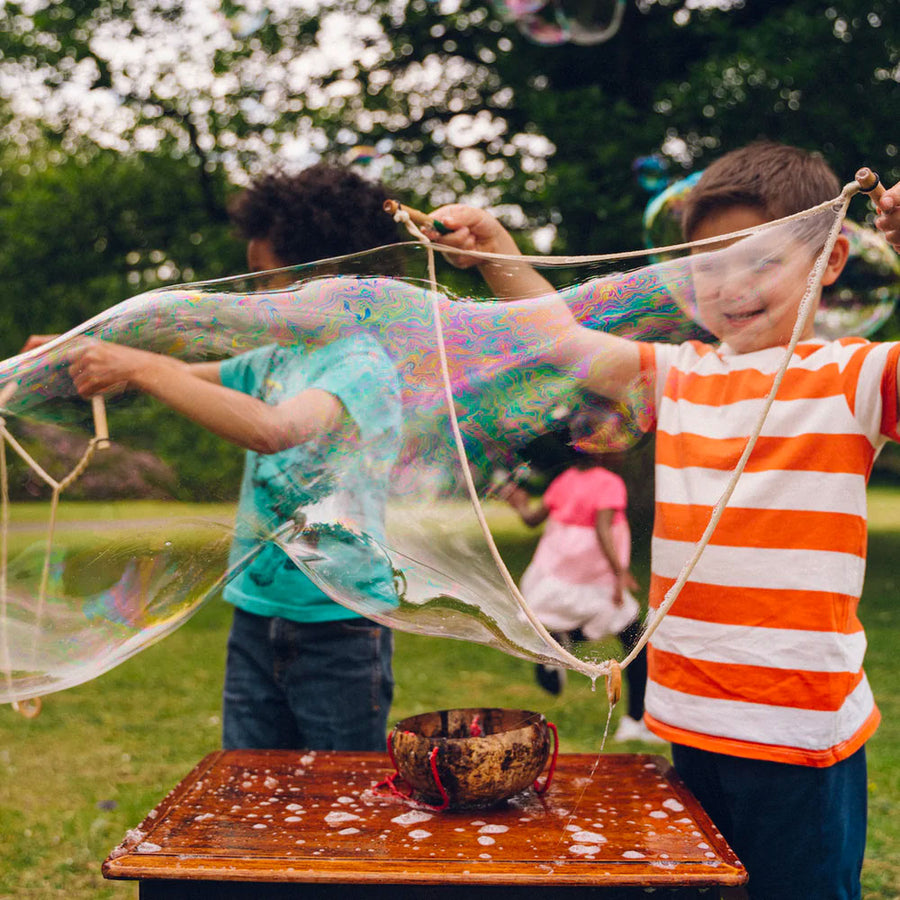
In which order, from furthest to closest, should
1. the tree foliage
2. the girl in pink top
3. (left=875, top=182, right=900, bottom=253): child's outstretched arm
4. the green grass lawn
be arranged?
1. the tree foliage
2. the green grass lawn
3. the girl in pink top
4. (left=875, top=182, right=900, bottom=253): child's outstretched arm

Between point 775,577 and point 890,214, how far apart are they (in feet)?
1.93

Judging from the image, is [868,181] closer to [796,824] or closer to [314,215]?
[796,824]

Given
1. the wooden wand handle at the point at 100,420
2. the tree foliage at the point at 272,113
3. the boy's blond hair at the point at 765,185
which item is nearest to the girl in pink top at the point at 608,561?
the boy's blond hair at the point at 765,185

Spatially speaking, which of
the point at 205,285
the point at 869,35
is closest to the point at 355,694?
the point at 205,285

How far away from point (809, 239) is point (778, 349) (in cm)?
29

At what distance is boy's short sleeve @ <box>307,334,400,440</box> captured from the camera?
5.49ft

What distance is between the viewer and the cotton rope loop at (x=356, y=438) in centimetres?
→ 161

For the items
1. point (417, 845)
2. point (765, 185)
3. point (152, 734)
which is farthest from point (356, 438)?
point (152, 734)

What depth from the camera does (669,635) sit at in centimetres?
168

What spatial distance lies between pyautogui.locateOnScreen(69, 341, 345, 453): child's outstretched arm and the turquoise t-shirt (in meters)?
0.05

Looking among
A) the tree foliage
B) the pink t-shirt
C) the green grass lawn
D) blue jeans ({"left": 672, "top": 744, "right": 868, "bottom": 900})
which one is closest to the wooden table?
blue jeans ({"left": 672, "top": 744, "right": 868, "bottom": 900})

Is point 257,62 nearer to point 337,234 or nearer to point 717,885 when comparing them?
point 337,234

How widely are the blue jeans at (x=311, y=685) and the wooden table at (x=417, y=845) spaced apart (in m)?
0.30

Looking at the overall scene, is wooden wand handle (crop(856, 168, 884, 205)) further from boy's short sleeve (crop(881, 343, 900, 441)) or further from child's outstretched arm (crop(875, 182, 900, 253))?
boy's short sleeve (crop(881, 343, 900, 441))
